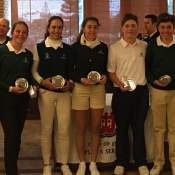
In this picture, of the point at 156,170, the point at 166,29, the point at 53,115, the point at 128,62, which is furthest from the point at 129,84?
the point at 156,170

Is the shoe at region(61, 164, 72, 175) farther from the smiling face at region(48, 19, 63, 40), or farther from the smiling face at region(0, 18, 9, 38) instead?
the smiling face at region(0, 18, 9, 38)

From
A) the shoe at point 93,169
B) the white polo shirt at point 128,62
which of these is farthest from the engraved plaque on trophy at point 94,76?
the shoe at point 93,169

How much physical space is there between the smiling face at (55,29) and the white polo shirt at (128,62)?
0.46m

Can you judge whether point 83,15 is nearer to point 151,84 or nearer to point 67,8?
point 67,8

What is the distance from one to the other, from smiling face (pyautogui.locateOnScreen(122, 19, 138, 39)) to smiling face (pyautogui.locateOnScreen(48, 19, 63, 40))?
1.72 ft

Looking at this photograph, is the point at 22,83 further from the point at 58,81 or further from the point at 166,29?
the point at 166,29

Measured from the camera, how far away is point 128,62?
340 centimetres

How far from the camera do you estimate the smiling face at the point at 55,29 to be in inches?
131

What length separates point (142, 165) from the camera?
3527 mm

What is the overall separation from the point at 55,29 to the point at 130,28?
1.98 feet

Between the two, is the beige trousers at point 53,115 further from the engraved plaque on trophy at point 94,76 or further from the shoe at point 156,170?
the shoe at point 156,170

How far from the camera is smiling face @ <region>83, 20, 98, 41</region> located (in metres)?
3.35

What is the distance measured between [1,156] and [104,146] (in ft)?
3.63

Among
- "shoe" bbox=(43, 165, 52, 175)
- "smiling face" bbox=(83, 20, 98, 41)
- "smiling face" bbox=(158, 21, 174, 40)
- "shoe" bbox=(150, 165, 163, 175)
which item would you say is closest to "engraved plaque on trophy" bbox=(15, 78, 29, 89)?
"smiling face" bbox=(83, 20, 98, 41)
